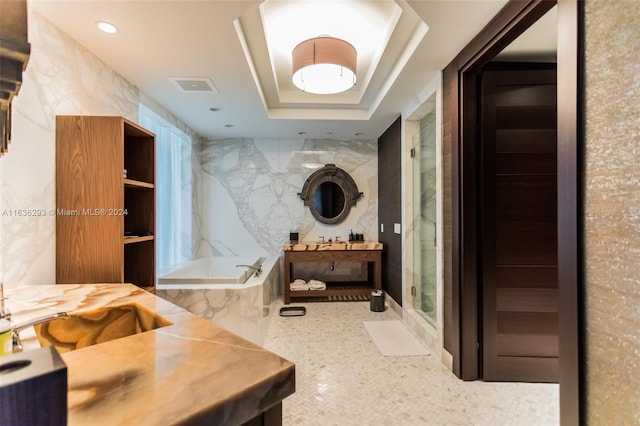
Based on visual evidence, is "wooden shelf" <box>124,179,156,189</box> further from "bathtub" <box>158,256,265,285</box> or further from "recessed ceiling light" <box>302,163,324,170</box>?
"recessed ceiling light" <box>302,163,324,170</box>

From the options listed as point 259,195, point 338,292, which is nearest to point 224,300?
point 338,292

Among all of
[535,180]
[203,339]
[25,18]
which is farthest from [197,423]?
[535,180]

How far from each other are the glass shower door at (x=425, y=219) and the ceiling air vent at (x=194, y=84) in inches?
81.4

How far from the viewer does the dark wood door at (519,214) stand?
6.80ft

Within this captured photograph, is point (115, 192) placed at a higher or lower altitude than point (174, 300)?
higher

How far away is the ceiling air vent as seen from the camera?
8.10ft

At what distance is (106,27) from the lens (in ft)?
5.78

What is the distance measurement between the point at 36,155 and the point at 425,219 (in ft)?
9.84

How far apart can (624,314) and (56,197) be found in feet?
8.88

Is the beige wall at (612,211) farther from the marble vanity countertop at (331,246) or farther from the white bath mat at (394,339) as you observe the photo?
the marble vanity countertop at (331,246)

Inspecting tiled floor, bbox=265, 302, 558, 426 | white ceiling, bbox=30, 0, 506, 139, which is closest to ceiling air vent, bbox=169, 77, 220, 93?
white ceiling, bbox=30, 0, 506, 139

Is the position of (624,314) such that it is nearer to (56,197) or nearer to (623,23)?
(623,23)

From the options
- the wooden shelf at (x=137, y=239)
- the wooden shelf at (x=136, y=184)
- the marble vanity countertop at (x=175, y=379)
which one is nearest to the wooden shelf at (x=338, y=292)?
the wooden shelf at (x=137, y=239)

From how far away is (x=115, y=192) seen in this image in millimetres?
1775
